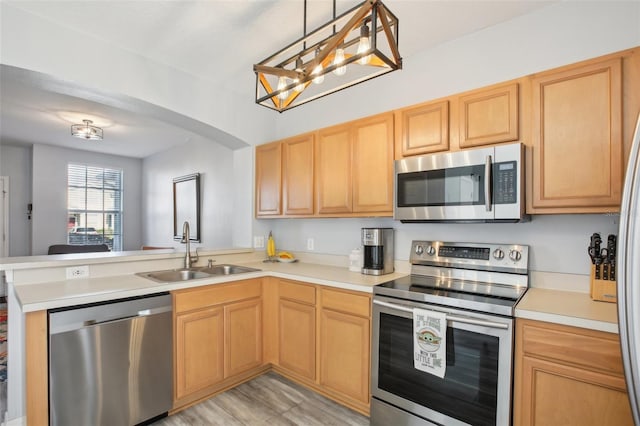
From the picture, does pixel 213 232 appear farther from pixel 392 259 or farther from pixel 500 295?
pixel 500 295

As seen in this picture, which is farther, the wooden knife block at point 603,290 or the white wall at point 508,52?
the white wall at point 508,52

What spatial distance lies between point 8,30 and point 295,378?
2.98 metres

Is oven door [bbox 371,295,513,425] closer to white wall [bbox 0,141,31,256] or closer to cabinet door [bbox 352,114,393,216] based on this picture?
cabinet door [bbox 352,114,393,216]

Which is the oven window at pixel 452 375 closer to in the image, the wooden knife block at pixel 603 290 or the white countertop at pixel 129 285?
the white countertop at pixel 129 285

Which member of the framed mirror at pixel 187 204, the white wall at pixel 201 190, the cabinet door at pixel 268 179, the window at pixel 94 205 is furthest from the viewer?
the window at pixel 94 205

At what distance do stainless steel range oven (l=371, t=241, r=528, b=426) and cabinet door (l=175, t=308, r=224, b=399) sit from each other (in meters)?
1.14

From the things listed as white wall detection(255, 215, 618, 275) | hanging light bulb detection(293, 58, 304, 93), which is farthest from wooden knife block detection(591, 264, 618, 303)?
hanging light bulb detection(293, 58, 304, 93)

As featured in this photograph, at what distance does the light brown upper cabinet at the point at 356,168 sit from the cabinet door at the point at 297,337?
82 centimetres

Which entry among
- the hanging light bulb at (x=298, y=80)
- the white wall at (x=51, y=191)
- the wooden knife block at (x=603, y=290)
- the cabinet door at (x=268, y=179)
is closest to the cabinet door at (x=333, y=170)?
the cabinet door at (x=268, y=179)

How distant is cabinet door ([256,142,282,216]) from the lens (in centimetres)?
312

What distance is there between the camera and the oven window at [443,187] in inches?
75.3

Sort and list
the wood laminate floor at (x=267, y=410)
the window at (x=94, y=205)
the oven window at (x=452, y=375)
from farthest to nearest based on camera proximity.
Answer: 1. the window at (x=94, y=205)
2. the wood laminate floor at (x=267, y=410)
3. the oven window at (x=452, y=375)

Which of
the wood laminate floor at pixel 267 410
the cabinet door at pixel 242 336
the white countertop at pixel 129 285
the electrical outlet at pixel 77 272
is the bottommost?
the wood laminate floor at pixel 267 410

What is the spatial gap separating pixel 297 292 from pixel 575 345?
5.60 ft
